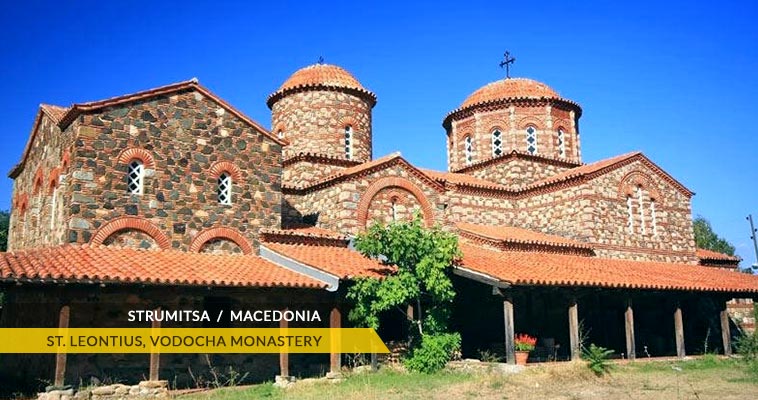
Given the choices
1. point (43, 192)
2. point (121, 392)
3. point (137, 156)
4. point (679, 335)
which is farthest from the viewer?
point (679, 335)

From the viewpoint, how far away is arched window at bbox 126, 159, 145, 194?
13719 mm

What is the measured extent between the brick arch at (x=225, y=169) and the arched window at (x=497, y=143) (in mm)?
10298

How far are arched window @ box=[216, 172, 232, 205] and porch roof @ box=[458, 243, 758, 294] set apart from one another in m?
5.63

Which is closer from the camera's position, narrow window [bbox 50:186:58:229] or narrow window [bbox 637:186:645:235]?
narrow window [bbox 50:186:58:229]

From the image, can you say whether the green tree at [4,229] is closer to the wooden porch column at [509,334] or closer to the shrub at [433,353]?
the shrub at [433,353]

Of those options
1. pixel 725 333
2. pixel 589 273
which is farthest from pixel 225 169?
pixel 725 333

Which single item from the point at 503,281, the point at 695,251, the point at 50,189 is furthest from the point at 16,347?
the point at 695,251

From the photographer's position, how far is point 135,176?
544 inches

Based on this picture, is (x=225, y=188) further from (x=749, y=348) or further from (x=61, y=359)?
(x=749, y=348)

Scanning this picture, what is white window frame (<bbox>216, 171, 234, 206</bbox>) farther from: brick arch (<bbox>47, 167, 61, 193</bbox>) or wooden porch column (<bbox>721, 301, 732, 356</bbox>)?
wooden porch column (<bbox>721, 301, 732, 356</bbox>)

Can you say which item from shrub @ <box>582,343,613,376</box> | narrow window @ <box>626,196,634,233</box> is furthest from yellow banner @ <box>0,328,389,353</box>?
narrow window @ <box>626,196,634,233</box>

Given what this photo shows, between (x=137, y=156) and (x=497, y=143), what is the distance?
12747mm

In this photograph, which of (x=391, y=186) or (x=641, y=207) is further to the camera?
(x=641, y=207)

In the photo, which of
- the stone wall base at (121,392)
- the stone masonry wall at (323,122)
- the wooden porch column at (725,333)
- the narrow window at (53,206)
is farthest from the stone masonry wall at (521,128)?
the stone wall base at (121,392)
